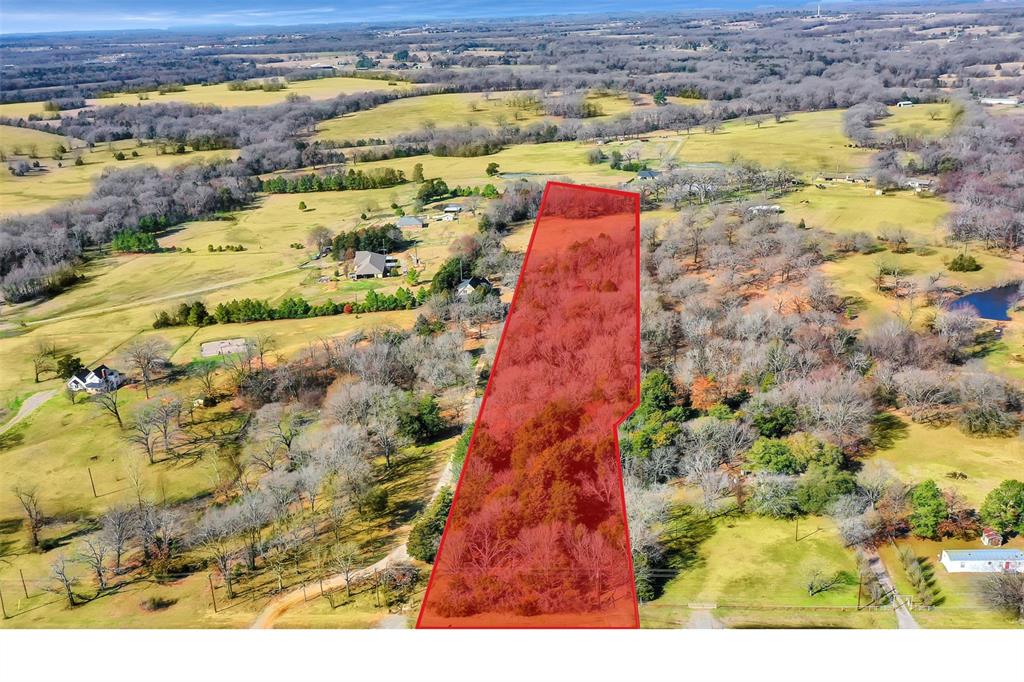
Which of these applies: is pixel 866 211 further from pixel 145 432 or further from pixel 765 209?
pixel 145 432

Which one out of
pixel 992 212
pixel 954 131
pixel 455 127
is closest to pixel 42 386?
pixel 992 212

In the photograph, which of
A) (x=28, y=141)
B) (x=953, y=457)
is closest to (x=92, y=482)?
(x=953, y=457)

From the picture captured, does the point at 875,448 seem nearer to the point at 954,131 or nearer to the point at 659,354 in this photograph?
the point at 659,354

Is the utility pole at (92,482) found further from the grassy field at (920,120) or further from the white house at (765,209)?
the grassy field at (920,120)

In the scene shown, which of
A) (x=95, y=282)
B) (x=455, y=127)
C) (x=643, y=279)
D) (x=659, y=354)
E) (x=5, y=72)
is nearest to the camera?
(x=659, y=354)

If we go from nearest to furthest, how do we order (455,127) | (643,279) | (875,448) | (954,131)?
(875,448), (643,279), (954,131), (455,127)

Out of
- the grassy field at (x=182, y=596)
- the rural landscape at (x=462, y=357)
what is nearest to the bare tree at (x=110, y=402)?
the rural landscape at (x=462, y=357)

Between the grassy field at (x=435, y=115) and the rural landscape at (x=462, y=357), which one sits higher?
the grassy field at (x=435, y=115)

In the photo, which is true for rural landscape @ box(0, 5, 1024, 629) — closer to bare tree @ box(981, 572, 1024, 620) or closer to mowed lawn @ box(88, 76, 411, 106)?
bare tree @ box(981, 572, 1024, 620)
